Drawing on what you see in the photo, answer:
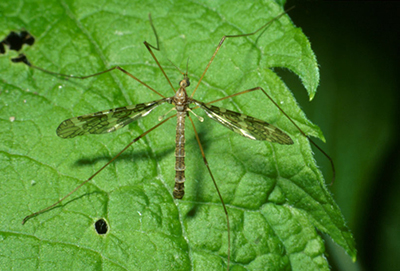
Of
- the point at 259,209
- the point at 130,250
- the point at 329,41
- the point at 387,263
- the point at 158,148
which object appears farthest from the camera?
the point at 329,41

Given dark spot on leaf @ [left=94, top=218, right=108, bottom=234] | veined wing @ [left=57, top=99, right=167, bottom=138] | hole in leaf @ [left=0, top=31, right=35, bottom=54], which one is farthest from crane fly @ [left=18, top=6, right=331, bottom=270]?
dark spot on leaf @ [left=94, top=218, right=108, bottom=234]

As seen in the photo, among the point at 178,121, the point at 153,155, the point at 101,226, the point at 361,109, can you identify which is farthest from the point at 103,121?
the point at 361,109

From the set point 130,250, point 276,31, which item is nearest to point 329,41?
point 276,31

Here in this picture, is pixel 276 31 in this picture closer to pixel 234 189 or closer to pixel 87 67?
pixel 234 189

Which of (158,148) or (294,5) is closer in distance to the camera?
(158,148)

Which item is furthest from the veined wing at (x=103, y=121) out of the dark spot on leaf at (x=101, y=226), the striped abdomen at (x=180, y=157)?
the dark spot on leaf at (x=101, y=226)

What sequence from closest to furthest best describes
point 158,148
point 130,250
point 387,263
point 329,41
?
point 130,250
point 158,148
point 387,263
point 329,41

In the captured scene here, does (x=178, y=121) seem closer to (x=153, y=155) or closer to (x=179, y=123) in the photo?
(x=179, y=123)
